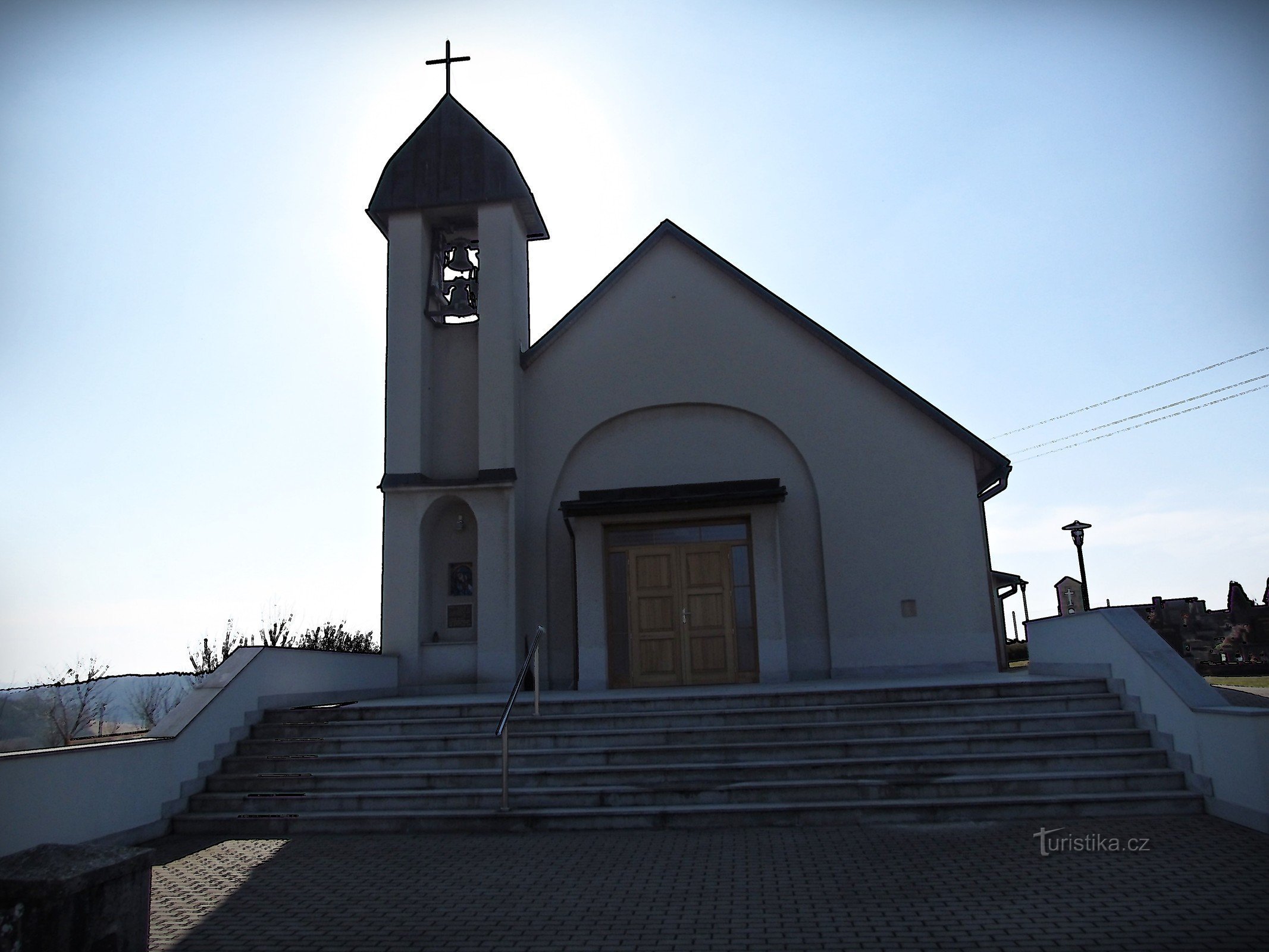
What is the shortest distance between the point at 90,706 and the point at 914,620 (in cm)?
1082

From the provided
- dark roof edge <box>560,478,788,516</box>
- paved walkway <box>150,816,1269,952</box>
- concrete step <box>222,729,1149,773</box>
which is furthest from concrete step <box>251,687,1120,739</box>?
dark roof edge <box>560,478,788,516</box>

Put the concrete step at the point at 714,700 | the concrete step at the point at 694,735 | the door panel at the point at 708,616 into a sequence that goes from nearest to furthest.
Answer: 1. the concrete step at the point at 694,735
2. the concrete step at the point at 714,700
3. the door panel at the point at 708,616

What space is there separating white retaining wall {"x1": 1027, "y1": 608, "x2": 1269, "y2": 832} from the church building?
129 inches

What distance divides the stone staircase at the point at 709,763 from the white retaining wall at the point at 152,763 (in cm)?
30

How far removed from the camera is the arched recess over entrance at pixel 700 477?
1353 centimetres

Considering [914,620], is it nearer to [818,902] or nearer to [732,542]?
[732,542]

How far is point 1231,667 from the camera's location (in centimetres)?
2514

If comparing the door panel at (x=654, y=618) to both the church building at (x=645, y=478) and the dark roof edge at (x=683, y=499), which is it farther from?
the dark roof edge at (x=683, y=499)

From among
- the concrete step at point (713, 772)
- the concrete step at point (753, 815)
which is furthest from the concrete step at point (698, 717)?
the concrete step at point (753, 815)

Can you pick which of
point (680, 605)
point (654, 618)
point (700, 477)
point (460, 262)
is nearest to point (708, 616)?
point (680, 605)

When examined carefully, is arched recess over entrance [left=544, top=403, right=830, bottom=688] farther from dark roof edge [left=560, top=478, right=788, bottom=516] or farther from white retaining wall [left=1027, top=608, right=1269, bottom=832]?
white retaining wall [left=1027, top=608, right=1269, bottom=832]

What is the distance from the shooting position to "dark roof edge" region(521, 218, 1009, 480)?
13.6 m

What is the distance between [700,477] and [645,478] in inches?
32.6

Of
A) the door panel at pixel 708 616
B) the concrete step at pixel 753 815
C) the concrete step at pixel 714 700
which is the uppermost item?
the door panel at pixel 708 616
